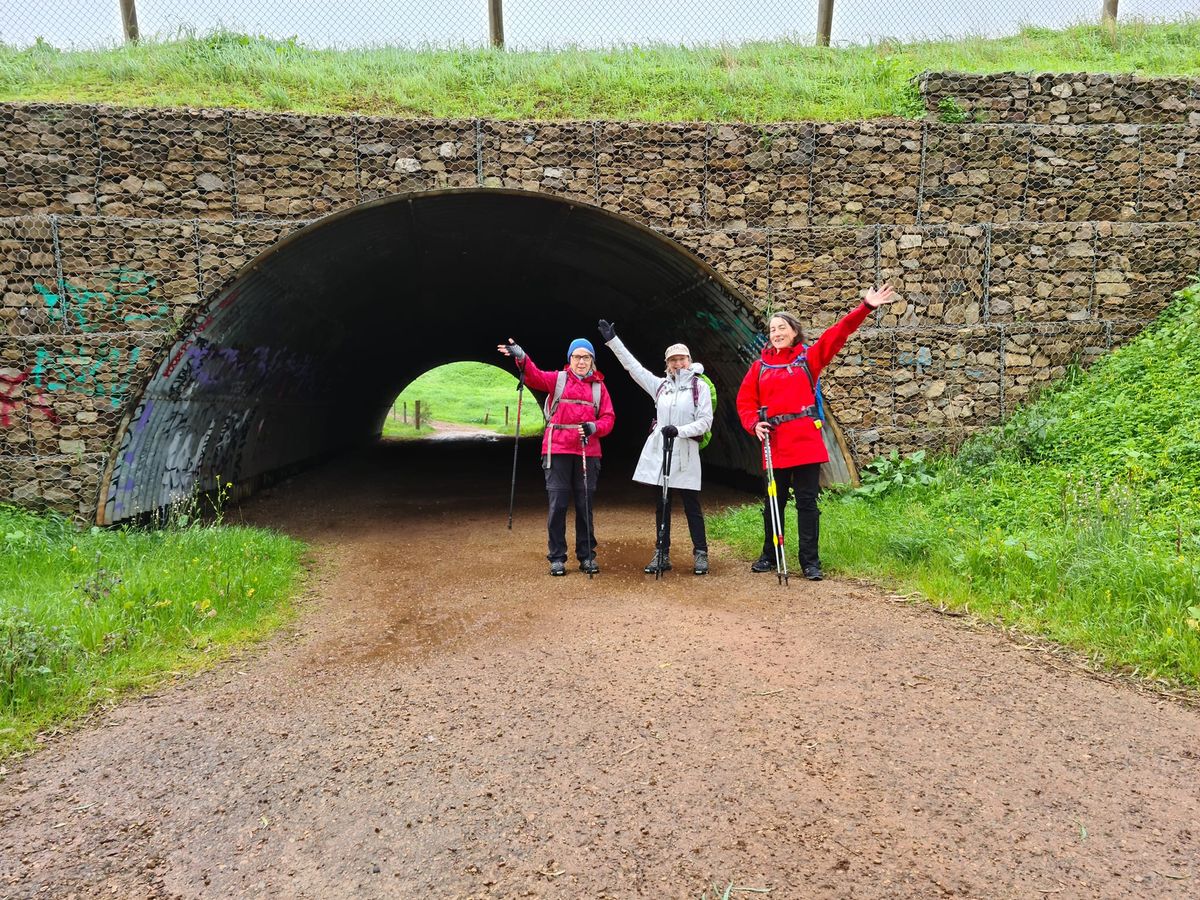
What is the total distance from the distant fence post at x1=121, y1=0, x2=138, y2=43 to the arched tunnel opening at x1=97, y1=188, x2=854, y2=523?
507 cm

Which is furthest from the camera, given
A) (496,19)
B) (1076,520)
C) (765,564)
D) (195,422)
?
(496,19)

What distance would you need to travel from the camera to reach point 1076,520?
5.91 metres

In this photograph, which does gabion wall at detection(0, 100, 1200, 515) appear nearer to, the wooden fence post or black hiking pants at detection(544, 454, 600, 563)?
black hiking pants at detection(544, 454, 600, 563)

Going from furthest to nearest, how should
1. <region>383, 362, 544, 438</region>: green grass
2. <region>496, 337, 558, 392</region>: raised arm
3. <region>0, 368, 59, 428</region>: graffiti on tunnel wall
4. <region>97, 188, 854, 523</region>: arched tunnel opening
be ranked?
<region>383, 362, 544, 438</region>: green grass < <region>97, 188, 854, 523</region>: arched tunnel opening < <region>0, 368, 59, 428</region>: graffiti on tunnel wall < <region>496, 337, 558, 392</region>: raised arm

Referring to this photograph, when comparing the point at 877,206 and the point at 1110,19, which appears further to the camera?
the point at 1110,19

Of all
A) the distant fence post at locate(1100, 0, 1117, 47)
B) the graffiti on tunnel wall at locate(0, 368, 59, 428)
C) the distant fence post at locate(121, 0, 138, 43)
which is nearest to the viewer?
the graffiti on tunnel wall at locate(0, 368, 59, 428)

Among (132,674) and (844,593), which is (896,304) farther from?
(132,674)

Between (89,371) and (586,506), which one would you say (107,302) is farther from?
(586,506)

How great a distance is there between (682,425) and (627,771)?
13.0 feet

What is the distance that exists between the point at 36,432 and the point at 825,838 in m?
8.20

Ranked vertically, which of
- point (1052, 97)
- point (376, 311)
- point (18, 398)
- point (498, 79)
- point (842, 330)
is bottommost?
point (18, 398)

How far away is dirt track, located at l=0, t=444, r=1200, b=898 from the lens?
2664 mm

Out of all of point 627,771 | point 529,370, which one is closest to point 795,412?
point 529,370

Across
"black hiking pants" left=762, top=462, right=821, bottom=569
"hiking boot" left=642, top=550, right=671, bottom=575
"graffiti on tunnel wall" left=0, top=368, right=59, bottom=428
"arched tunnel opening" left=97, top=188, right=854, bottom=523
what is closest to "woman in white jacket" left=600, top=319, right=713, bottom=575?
"hiking boot" left=642, top=550, right=671, bottom=575
